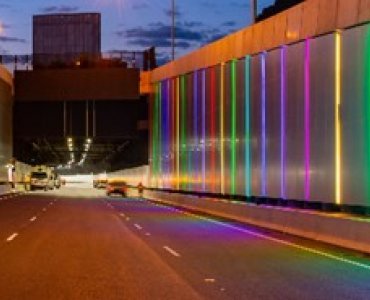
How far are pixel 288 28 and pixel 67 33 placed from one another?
4434 centimetres

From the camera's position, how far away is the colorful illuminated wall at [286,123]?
22.5 metres

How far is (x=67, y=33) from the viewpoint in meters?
70.3

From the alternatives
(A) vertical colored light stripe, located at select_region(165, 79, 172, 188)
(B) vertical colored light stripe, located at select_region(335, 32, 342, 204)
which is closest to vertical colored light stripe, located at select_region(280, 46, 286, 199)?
(B) vertical colored light stripe, located at select_region(335, 32, 342, 204)

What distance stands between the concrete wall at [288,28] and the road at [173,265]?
6471mm

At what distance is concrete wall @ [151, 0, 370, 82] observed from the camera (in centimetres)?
2262

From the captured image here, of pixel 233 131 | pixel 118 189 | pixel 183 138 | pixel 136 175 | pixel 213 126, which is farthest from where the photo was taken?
pixel 136 175

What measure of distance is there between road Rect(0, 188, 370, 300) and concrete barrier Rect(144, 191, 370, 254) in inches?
17.7

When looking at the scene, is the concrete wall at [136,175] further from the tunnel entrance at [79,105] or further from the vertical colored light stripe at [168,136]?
the vertical colored light stripe at [168,136]

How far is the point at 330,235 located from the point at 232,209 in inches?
481

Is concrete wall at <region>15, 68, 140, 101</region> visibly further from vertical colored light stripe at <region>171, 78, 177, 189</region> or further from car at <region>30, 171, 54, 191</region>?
car at <region>30, 171, 54, 191</region>

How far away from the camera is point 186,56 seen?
48.5m

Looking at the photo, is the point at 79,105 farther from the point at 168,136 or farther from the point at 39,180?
the point at 39,180

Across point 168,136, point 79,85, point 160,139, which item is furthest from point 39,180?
point 168,136

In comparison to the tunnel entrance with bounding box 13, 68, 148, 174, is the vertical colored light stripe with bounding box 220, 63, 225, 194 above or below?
below
